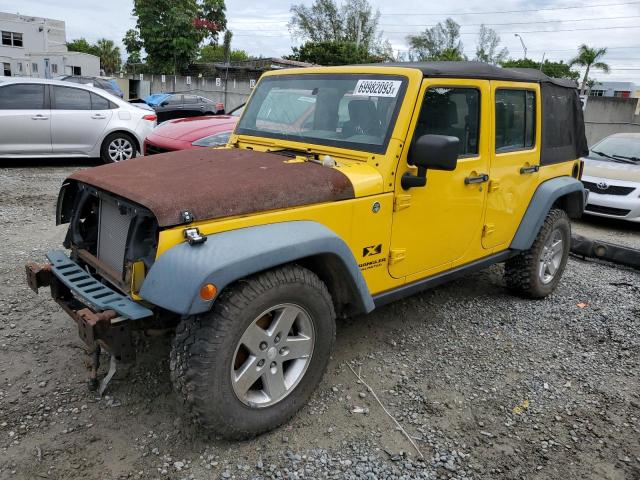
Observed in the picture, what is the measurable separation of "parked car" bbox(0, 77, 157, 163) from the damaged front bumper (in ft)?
22.3

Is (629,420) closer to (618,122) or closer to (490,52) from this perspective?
(618,122)

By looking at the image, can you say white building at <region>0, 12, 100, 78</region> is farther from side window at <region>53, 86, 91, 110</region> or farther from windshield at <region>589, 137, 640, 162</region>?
windshield at <region>589, 137, 640, 162</region>

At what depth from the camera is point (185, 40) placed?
38.5 m

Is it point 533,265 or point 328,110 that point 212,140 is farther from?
point 533,265

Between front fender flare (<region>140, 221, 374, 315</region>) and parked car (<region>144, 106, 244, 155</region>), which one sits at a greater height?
parked car (<region>144, 106, 244, 155</region>)

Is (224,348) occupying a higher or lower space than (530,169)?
lower

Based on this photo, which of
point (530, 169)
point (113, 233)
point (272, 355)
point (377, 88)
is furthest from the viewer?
point (530, 169)

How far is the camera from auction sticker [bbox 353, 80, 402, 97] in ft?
10.7

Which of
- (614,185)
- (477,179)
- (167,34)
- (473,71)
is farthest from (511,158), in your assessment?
(167,34)

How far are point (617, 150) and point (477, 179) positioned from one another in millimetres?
6782

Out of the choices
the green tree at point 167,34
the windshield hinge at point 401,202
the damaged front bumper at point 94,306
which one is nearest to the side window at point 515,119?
the windshield hinge at point 401,202

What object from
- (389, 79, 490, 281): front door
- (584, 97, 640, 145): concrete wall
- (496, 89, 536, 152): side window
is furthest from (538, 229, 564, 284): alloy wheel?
(584, 97, 640, 145): concrete wall

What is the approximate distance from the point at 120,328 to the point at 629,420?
289 cm

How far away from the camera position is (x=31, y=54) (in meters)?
46.4
